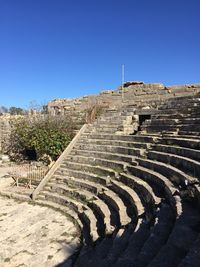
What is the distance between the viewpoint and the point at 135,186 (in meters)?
7.91

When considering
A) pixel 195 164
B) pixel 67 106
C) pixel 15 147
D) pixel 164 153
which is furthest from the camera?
pixel 67 106

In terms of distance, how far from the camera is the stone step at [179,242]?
148 inches

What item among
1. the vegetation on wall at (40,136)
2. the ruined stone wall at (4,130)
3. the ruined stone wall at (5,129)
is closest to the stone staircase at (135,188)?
the vegetation on wall at (40,136)

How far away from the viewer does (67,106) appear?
18.7 m

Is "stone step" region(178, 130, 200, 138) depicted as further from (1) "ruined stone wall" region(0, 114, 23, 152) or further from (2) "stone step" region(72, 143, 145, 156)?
(1) "ruined stone wall" region(0, 114, 23, 152)

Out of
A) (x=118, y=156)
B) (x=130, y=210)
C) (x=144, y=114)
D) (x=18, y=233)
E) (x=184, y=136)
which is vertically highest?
(x=144, y=114)

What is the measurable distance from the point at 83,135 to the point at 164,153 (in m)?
5.29

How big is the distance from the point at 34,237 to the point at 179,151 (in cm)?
441

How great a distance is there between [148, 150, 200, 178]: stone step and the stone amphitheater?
26 millimetres

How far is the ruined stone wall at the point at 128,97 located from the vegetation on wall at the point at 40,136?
4.15ft

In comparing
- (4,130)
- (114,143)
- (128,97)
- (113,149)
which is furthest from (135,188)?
(4,130)

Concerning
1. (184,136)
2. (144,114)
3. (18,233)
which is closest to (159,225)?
(18,233)

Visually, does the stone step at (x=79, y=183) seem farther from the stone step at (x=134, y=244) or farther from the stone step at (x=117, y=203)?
the stone step at (x=134, y=244)

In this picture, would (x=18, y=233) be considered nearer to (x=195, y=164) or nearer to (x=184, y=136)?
(x=195, y=164)
